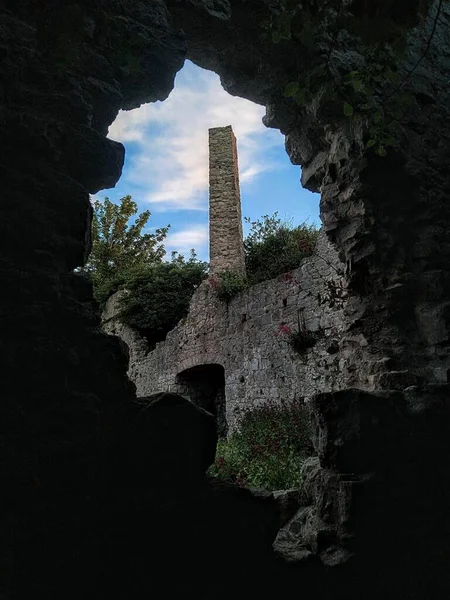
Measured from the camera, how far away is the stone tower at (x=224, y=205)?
13.4 metres

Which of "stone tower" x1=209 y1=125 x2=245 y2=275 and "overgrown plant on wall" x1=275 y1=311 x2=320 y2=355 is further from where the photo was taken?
"stone tower" x1=209 y1=125 x2=245 y2=275

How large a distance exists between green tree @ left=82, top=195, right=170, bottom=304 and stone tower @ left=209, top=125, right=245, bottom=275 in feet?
16.7

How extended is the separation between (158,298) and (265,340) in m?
4.85

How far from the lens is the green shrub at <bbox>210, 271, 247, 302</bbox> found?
11.5 meters

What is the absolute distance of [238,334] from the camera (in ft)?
36.0

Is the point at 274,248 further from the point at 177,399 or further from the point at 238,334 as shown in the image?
the point at 177,399

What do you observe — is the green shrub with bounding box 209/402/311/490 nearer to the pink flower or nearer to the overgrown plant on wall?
the overgrown plant on wall

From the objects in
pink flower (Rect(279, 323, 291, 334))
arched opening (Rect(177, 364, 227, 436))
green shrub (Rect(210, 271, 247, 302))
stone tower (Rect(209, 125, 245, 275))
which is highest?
stone tower (Rect(209, 125, 245, 275))

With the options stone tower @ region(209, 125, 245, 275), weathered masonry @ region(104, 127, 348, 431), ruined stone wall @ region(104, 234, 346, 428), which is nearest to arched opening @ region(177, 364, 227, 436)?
weathered masonry @ region(104, 127, 348, 431)

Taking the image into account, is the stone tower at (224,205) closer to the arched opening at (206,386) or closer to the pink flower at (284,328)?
the arched opening at (206,386)

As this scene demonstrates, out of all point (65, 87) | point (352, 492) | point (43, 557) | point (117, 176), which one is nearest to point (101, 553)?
point (43, 557)

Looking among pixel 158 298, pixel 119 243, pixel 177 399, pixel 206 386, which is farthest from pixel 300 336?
pixel 119 243

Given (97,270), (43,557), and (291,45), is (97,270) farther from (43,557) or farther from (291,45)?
(43,557)

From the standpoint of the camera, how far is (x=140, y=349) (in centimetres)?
1409
